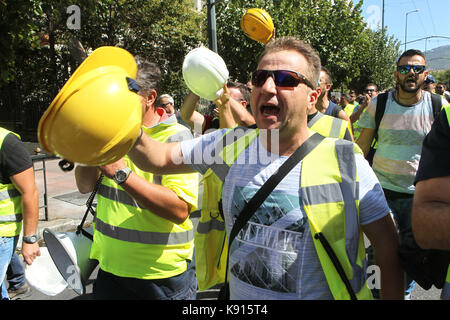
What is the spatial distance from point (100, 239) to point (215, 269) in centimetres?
78

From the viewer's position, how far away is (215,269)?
2623 millimetres

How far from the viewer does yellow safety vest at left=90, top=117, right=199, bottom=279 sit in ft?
7.23

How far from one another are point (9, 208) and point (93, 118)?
6.96 feet

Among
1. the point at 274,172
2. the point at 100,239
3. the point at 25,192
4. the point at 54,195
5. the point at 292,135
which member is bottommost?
the point at 54,195

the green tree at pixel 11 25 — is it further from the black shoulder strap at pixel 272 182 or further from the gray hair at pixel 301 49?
the black shoulder strap at pixel 272 182

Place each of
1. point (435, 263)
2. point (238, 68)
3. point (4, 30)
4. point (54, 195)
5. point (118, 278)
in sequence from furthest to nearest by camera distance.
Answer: point (238, 68), point (54, 195), point (4, 30), point (118, 278), point (435, 263)

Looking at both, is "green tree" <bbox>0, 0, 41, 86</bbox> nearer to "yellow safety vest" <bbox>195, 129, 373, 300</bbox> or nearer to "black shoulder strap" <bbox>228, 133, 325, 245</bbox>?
"black shoulder strap" <bbox>228, 133, 325, 245</bbox>

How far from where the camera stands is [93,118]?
121cm

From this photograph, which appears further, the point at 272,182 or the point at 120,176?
the point at 120,176

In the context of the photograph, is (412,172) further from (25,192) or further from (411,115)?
(25,192)

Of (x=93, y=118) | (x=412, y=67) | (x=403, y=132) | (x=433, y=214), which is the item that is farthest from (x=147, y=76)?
(x=412, y=67)

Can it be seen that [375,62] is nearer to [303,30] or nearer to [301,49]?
[303,30]

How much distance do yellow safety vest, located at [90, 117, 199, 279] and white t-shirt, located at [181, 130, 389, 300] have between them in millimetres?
634

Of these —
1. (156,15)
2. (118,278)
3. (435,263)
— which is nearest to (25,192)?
(118,278)
